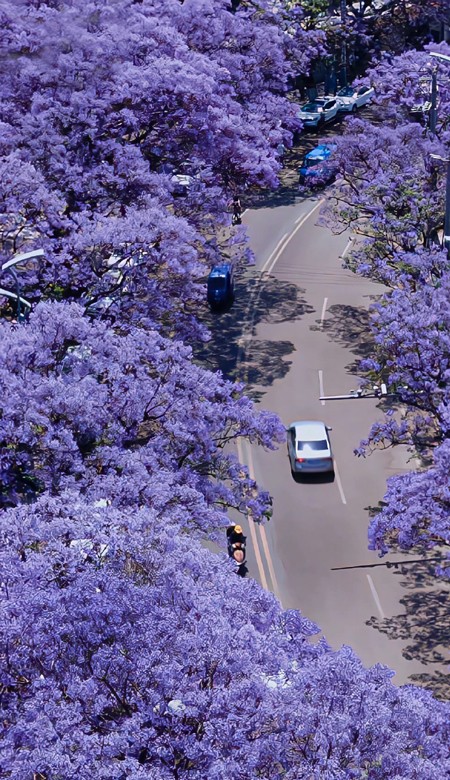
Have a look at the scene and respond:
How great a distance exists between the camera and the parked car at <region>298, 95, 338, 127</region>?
6750 centimetres

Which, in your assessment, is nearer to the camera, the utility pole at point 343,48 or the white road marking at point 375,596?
the white road marking at point 375,596

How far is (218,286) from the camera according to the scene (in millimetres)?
47750

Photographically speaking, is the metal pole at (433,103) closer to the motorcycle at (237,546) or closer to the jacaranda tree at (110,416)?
the motorcycle at (237,546)

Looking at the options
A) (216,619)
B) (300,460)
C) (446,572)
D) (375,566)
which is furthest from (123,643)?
(300,460)

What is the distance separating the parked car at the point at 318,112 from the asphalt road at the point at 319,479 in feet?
38.7

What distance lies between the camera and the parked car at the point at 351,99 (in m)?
70.0

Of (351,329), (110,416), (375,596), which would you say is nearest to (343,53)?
(351,329)

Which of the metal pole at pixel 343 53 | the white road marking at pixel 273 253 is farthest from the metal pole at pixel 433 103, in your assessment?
the metal pole at pixel 343 53

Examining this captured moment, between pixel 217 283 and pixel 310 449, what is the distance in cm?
1233

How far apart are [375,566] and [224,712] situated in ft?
57.6

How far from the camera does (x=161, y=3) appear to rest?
4350 cm

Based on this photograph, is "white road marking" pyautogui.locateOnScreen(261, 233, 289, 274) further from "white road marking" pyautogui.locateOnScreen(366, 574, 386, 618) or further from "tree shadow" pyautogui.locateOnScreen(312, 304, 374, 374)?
"white road marking" pyautogui.locateOnScreen(366, 574, 386, 618)

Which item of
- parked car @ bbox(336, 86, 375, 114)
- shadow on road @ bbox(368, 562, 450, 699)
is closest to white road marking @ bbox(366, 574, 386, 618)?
shadow on road @ bbox(368, 562, 450, 699)

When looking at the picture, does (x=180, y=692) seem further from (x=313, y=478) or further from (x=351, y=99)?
(x=351, y=99)
